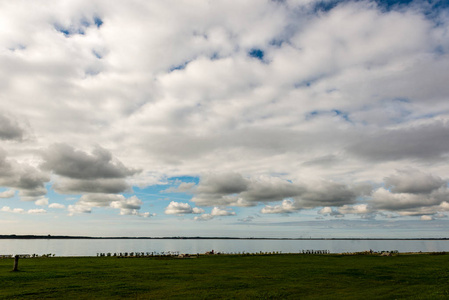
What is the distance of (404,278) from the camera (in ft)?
115

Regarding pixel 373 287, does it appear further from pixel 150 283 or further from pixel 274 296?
pixel 150 283

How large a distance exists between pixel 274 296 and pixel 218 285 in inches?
293

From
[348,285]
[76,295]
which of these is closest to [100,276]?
[76,295]

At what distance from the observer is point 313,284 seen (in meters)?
31.2

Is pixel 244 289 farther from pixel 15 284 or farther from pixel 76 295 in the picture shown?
pixel 15 284

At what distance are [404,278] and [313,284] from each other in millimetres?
12249

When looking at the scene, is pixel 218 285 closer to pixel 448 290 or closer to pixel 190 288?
pixel 190 288

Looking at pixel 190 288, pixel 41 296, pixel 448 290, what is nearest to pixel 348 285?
pixel 448 290

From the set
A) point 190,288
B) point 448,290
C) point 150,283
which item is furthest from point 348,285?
point 150,283

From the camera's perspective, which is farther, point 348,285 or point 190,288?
point 348,285

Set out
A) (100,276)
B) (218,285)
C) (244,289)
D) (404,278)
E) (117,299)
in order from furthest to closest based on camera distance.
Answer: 1. (100,276)
2. (404,278)
3. (218,285)
4. (244,289)
5. (117,299)

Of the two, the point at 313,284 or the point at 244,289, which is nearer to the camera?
the point at 244,289

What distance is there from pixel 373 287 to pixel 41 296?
98.2 ft

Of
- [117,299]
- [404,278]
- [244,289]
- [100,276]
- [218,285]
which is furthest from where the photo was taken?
[100,276]
